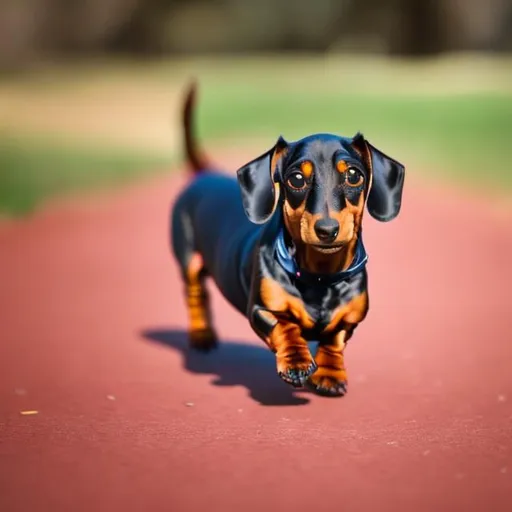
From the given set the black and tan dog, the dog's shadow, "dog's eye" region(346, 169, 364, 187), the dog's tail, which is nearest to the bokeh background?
the dog's tail

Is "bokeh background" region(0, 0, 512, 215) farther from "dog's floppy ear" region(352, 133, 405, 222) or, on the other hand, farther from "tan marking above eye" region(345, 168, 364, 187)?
"tan marking above eye" region(345, 168, 364, 187)

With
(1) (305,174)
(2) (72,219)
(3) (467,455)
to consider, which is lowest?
(2) (72,219)

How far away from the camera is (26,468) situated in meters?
3.83

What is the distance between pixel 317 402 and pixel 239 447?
2.45 feet

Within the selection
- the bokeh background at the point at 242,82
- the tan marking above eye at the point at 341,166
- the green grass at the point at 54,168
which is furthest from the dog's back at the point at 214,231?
the green grass at the point at 54,168

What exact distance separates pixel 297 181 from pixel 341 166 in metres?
0.18

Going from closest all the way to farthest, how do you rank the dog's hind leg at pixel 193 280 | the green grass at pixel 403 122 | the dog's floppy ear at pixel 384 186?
1. the dog's floppy ear at pixel 384 186
2. the dog's hind leg at pixel 193 280
3. the green grass at pixel 403 122

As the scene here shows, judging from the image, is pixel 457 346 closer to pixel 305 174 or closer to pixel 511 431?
pixel 511 431

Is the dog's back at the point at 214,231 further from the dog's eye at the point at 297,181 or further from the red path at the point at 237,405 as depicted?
the dog's eye at the point at 297,181

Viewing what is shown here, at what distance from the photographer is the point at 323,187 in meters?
4.23

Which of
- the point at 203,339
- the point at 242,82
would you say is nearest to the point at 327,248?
the point at 203,339

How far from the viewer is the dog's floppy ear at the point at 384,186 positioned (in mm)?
4465

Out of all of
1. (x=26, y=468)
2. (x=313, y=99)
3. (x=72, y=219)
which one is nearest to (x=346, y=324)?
(x=26, y=468)

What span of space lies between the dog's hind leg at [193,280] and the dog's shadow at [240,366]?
0.09 m
